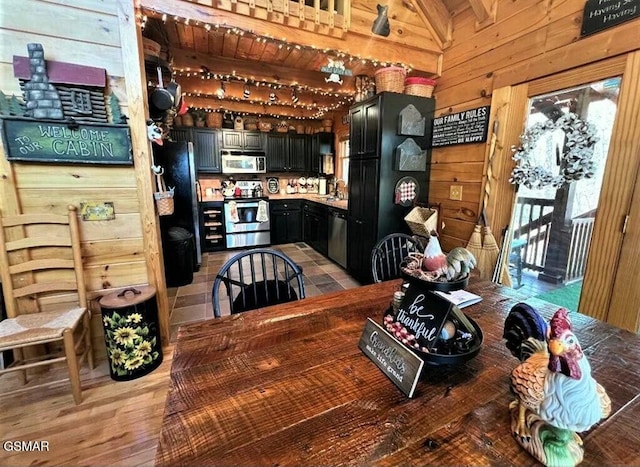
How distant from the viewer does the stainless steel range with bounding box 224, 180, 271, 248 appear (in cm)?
490

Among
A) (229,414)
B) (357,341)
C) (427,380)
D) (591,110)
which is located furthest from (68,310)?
(591,110)

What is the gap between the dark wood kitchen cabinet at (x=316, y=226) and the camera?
4.56 m

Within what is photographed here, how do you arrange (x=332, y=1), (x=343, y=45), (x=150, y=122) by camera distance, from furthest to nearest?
(x=343, y=45) < (x=332, y=1) < (x=150, y=122)

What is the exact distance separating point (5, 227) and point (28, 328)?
0.65 metres

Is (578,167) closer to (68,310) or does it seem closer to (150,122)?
(150,122)

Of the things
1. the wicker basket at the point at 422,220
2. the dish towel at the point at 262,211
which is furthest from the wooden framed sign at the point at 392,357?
the dish towel at the point at 262,211

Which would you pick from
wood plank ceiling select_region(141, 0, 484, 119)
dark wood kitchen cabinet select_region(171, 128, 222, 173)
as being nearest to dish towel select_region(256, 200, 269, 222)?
dark wood kitchen cabinet select_region(171, 128, 222, 173)

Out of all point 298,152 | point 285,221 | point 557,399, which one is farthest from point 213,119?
point 557,399

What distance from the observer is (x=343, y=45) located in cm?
254

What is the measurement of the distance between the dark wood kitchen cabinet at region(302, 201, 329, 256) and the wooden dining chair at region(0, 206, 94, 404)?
10.4 ft

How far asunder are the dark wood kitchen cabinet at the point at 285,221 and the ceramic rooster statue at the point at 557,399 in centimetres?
492

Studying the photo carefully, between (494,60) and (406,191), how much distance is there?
1.31 meters

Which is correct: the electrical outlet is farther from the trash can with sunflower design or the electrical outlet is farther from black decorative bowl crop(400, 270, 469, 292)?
the trash can with sunflower design

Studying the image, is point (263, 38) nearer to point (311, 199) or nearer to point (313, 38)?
point (313, 38)
